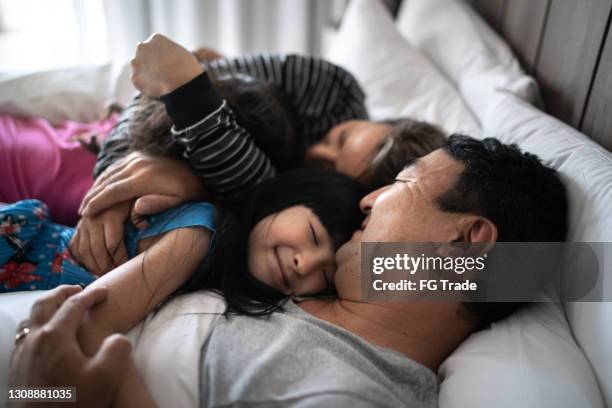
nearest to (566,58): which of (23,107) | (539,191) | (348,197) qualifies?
(539,191)

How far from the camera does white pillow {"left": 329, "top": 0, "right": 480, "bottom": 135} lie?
1346mm

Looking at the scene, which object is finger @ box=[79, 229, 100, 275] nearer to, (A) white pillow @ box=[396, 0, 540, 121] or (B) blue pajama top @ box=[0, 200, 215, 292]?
(B) blue pajama top @ box=[0, 200, 215, 292]

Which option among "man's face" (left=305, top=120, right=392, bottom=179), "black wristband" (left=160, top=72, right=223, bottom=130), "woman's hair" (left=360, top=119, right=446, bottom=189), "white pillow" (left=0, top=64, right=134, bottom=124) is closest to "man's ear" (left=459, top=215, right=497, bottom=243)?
"woman's hair" (left=360, top=119, right=446, bottom=189)

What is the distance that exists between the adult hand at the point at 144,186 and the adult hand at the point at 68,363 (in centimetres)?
29

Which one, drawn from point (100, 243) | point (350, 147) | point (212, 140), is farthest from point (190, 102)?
point (350, 147)

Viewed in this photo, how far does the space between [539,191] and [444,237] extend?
178 mm

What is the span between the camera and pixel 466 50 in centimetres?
141

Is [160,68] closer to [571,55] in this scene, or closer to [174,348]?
[174,348]

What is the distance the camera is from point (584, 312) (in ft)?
2.43

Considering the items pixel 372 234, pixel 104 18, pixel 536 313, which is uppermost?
pixel 104 18

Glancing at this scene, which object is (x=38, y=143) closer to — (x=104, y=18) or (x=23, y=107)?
(x=23, y=107)

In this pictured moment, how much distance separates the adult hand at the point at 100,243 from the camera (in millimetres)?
886

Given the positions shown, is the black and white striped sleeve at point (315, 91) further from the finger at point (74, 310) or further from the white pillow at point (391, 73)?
the finger at point (74, 310)

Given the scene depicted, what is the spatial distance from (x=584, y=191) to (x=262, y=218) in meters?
0.55
